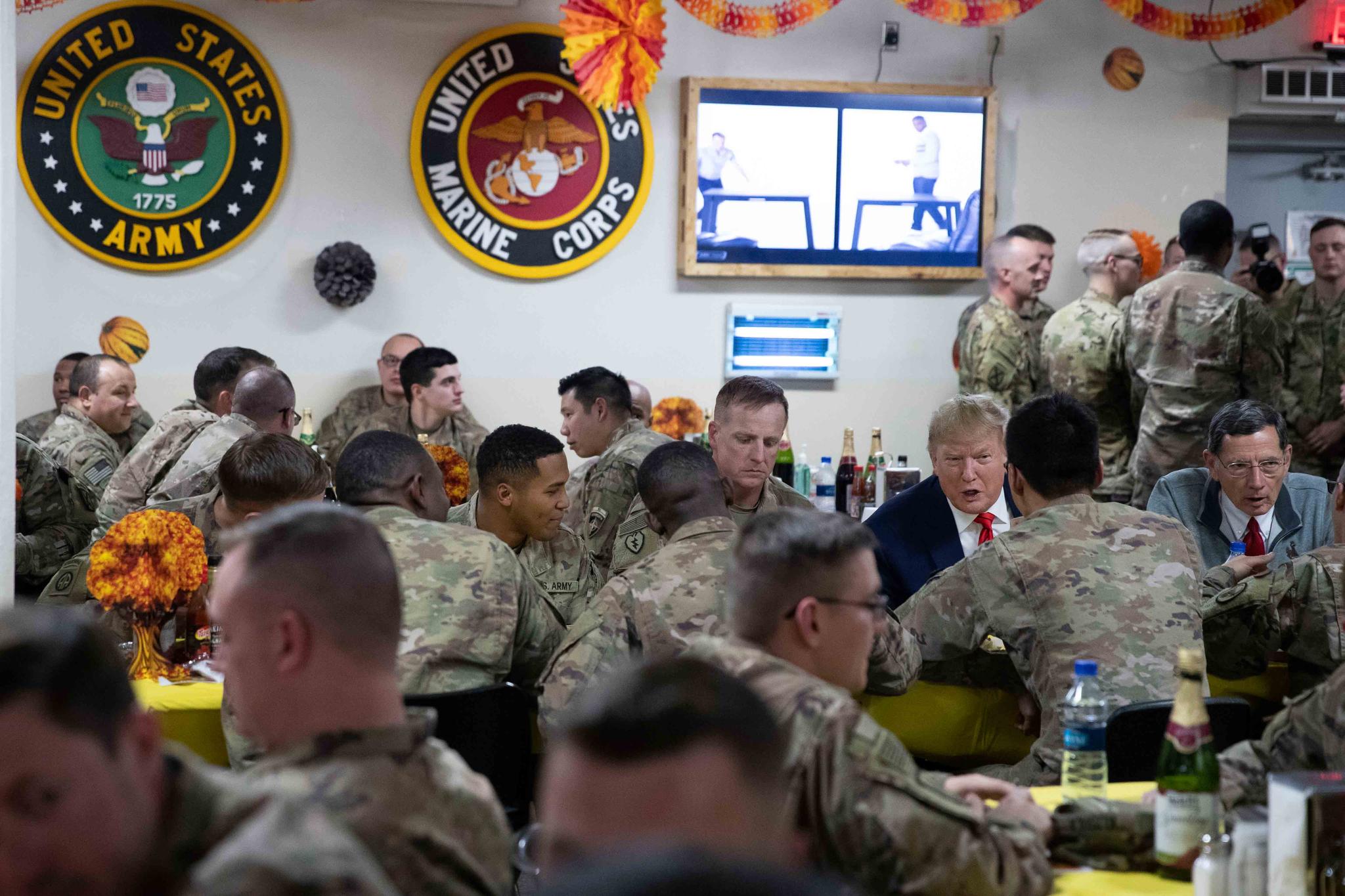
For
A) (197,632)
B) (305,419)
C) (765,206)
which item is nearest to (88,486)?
(305,419)

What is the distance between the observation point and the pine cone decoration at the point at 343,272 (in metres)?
6.73

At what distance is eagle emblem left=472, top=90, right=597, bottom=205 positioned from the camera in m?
6.91

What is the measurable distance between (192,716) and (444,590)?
0.62m

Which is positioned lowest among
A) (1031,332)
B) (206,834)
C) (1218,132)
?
(206,834)

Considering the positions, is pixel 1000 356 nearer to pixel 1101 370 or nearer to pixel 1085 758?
pixel 1101 370

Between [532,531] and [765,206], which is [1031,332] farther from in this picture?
[532,531]

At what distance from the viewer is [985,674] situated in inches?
127

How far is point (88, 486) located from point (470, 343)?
6.86 ft

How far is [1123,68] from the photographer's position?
7.32 m

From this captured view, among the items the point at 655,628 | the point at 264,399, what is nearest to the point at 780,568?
the point at 655,628

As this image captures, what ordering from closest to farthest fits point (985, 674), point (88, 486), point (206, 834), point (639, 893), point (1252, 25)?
1. point (639, 893)
2. point (206, 834)
3. point (985, 674)
4. point (88, 486)
5. point (1252, 25)

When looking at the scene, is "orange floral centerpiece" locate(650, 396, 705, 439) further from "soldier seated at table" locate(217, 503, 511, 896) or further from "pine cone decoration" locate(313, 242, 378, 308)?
"soldier seated at table" locate(217, 503, 511, 896)

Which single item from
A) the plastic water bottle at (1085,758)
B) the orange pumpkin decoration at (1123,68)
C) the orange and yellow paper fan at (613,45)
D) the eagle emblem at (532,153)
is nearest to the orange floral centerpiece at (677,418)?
the eagle emblem at (532,153)

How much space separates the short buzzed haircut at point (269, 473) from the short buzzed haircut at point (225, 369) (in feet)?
5.65
